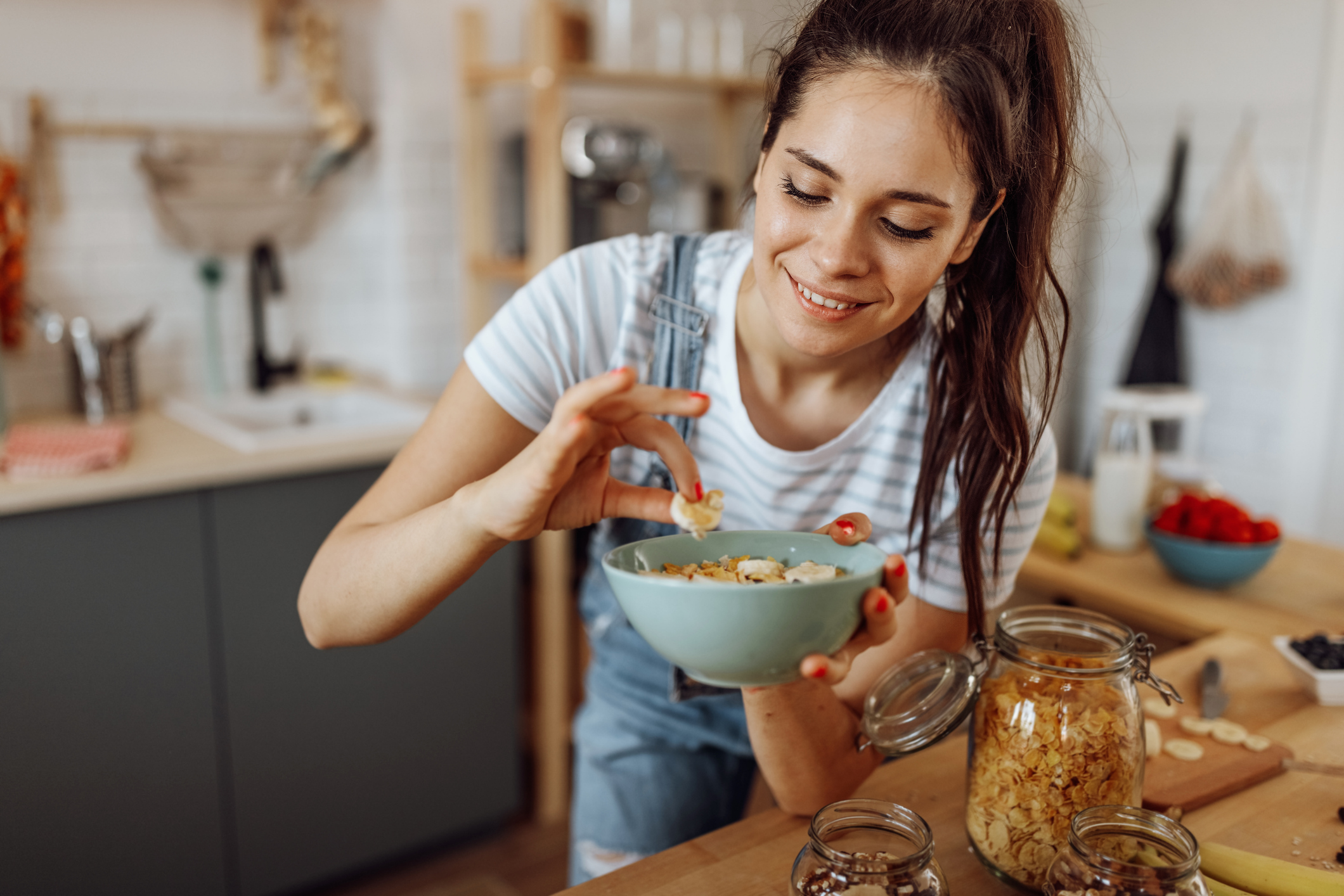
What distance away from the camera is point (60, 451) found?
73.9 inches

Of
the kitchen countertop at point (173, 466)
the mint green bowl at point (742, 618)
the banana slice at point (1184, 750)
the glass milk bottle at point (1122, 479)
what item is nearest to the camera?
the mint green bowl at point (742, 618)

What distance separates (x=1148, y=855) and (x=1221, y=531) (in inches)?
42.8

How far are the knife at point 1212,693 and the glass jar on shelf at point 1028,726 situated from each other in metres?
0.31

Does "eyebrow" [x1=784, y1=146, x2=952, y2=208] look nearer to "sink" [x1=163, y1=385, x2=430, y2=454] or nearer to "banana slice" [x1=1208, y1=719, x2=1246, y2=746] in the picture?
"banana slice" [x1=1208, y1=719, x2=1246, y2=746]

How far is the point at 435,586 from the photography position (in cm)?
87

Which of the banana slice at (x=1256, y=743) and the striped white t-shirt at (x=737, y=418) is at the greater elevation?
the striped white t-shirt at (x=737, y=418)

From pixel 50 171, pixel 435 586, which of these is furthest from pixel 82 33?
pixel 435 586

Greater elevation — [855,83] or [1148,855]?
[855,83]

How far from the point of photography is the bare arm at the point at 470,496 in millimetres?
717

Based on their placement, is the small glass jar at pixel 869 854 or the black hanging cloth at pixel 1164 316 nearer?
the small glass jar at pixel 869 854

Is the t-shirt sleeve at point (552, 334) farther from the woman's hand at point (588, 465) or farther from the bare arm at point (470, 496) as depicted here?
the woman's hand at point (588, 465)

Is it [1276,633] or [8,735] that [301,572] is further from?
[1276,633]

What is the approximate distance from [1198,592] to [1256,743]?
671mm

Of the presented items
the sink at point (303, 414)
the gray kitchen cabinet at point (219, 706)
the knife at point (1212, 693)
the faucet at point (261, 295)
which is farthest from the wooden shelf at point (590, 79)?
the knife at point (1212, 693)
